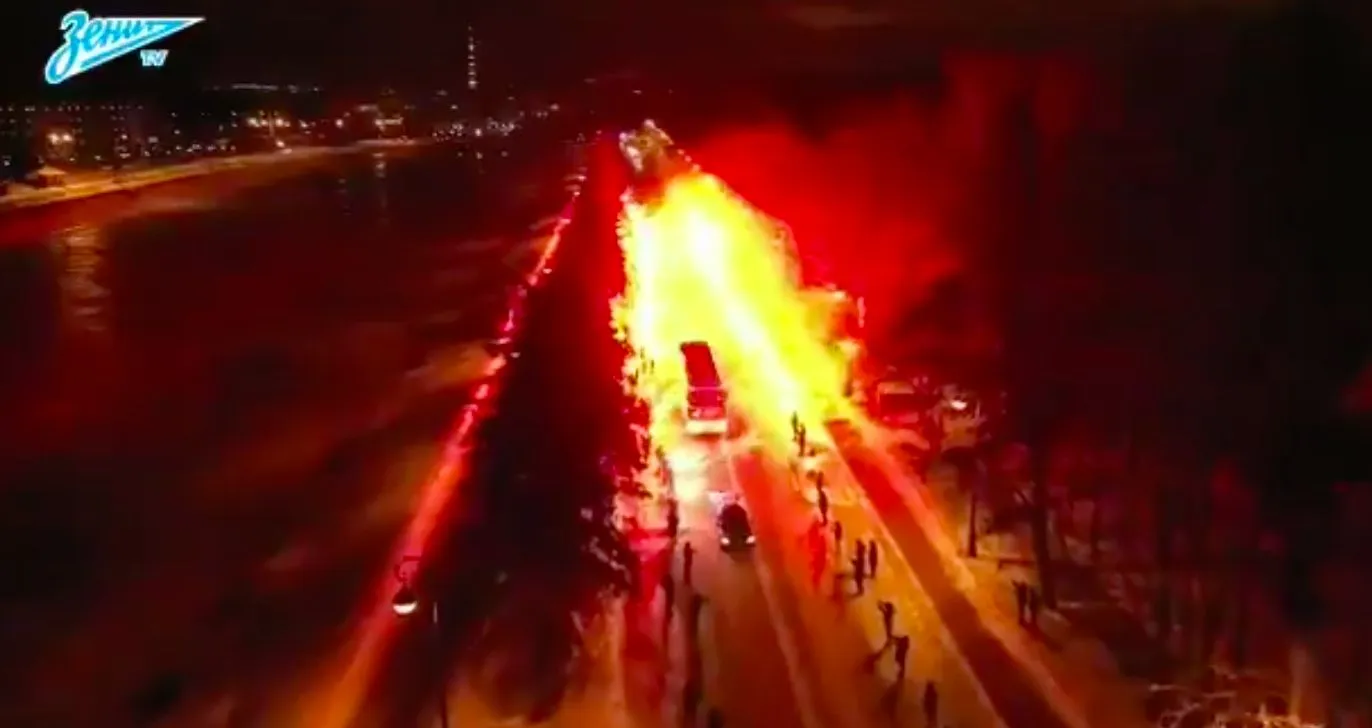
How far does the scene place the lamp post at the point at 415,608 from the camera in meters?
5.79

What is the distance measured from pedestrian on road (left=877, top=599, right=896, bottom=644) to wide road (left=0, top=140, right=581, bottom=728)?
2.90 m

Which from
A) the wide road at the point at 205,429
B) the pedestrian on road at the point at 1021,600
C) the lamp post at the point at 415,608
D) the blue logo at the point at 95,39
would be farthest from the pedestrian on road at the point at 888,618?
the blue logo at the point at 95,39

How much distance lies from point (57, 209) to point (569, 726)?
8317mm

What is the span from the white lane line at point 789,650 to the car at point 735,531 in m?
0.18

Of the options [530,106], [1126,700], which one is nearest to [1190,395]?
[1126,700]

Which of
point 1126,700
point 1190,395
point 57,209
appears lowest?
point 1126,700

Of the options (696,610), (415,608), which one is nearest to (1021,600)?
(696,610)

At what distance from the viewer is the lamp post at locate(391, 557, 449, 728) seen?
5.79 meters

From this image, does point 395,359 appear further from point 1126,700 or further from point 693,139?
point 693,139

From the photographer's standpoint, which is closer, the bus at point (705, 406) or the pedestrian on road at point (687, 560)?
the pedestrian on road at point (687, 560)

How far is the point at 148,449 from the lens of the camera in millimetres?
11508

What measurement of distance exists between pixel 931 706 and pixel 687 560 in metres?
2.40

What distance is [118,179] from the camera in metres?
14.0

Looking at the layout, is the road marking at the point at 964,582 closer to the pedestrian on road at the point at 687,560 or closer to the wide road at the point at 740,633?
the wide road at the point at 740,633
